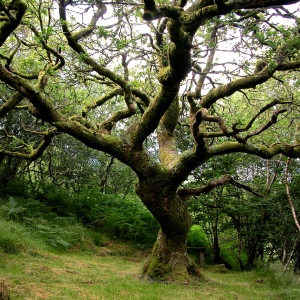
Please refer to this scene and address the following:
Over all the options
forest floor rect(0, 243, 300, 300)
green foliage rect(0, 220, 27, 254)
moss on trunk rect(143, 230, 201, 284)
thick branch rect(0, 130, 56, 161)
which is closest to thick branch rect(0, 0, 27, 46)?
thick branch rect(0, 130, 56, 161)

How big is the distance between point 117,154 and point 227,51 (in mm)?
3138

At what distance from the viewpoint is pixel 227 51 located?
6.33 meters

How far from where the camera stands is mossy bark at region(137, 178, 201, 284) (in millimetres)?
7316

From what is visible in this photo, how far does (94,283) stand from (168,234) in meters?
2.06

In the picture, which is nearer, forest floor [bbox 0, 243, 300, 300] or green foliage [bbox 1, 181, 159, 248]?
forest floor [bbox 0, 243, 300, 300]

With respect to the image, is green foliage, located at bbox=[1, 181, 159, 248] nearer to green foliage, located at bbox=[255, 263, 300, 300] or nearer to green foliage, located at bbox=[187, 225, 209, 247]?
green foliage, located at bbox=[187, 225, 209, 247]

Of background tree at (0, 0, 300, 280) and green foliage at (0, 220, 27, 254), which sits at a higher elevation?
background tree at (0, 0, 300, 280)

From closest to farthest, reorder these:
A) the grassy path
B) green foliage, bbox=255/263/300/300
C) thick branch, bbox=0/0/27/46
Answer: thick branch, bbox=0/0/27/46, the grassy path, green foliage, bbox=255/263/300/300

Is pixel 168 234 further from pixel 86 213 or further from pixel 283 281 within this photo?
pixel 86 213

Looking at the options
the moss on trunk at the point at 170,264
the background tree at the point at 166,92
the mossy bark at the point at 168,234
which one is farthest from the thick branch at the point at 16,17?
the moss on trunk at the point at 170,264

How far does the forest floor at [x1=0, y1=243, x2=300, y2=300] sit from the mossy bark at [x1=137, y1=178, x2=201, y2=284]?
36 centimetres

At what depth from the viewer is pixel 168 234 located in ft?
25.2

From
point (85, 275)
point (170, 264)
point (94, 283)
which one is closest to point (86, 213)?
point (85, 275)

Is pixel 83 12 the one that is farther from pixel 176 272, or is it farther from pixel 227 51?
pixel 176 272
